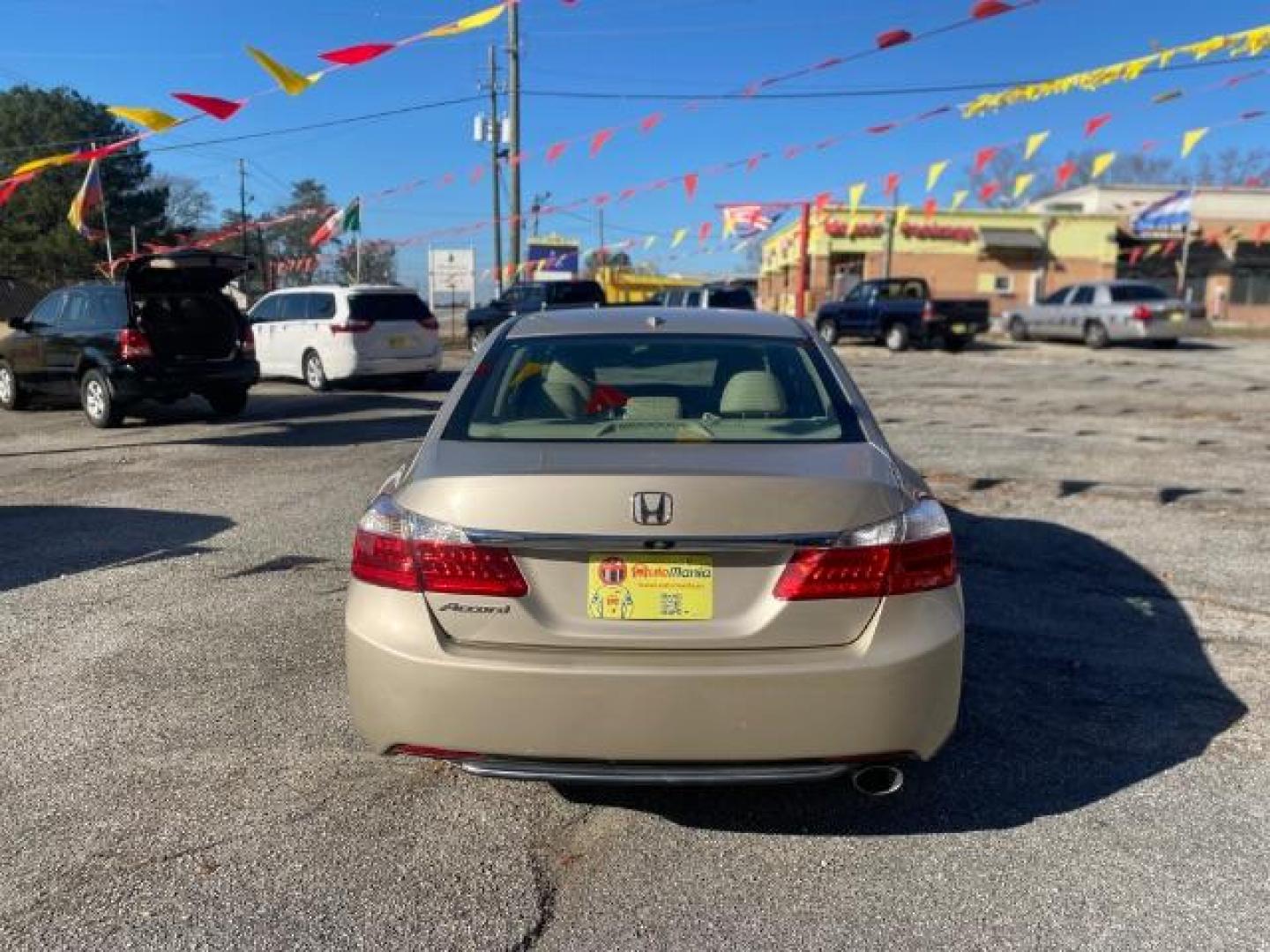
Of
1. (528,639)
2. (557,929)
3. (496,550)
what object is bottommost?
(557,929)

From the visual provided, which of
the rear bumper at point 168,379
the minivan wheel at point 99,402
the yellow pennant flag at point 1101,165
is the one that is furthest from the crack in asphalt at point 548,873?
the yellow pennant flag at point 1101,165

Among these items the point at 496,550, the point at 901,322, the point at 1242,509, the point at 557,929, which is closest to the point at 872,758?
the point at 557,929

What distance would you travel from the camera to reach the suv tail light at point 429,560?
2699mm

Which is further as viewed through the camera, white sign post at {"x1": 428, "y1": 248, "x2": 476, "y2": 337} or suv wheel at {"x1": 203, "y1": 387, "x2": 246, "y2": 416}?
white sign post at {"x1": 428, "y1": 248, "x2": 476, "y2": 337}

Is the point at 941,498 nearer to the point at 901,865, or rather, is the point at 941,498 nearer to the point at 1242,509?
the point at 1242,509

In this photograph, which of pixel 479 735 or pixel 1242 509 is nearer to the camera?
pixel 479 735

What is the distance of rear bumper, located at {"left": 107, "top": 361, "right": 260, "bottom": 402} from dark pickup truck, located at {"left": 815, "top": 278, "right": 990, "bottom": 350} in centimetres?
1613

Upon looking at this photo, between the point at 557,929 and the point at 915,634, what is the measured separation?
1222mm

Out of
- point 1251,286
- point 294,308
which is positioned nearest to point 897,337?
point 294,308

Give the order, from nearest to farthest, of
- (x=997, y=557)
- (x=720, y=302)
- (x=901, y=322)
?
(x=997, y=557) → (x=720, y=302) → (x=901, y=322)

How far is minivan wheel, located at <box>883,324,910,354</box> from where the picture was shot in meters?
26.1

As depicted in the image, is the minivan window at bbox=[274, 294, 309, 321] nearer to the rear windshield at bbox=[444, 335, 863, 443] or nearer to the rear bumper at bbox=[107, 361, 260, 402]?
the rear bumper at bbox=[107, 361, 260, 402]

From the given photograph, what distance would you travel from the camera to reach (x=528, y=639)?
8.84 feet

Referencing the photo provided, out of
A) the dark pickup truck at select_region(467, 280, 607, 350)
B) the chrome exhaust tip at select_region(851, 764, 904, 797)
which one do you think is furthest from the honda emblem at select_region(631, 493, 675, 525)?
the dark pickup truck at select_region(467, 280, 607, 350)
